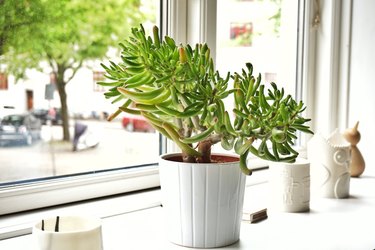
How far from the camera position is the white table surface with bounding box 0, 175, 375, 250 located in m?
0.99

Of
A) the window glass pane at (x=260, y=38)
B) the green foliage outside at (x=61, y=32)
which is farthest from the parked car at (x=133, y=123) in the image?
the window glass pane at (x=260, y=38)

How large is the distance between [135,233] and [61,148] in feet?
0.91

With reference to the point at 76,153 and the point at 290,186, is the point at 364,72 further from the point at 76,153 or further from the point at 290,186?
the point at 76,153

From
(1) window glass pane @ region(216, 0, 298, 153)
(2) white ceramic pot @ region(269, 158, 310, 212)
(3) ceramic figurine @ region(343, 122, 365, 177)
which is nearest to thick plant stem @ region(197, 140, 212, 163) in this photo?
(2) white ceramic pot @ region(269, 158, 310, 212)

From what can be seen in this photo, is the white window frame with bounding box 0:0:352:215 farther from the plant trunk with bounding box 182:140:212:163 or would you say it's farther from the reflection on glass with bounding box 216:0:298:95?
the plant trunk with bounding box 182:140:212:163

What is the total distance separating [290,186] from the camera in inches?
49.1

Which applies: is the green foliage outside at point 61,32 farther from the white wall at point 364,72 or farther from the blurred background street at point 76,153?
the white wall at point 364,72

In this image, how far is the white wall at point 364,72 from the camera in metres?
1.82

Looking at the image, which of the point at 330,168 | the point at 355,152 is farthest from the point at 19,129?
the point at 355,152

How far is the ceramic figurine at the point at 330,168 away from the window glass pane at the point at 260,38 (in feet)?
0.90

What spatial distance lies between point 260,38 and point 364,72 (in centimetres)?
40

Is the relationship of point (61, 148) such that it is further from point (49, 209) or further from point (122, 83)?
point (122, 83)

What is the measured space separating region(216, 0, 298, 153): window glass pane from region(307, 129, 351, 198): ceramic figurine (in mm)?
274

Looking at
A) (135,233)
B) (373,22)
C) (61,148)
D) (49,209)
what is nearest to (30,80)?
(61,148)
